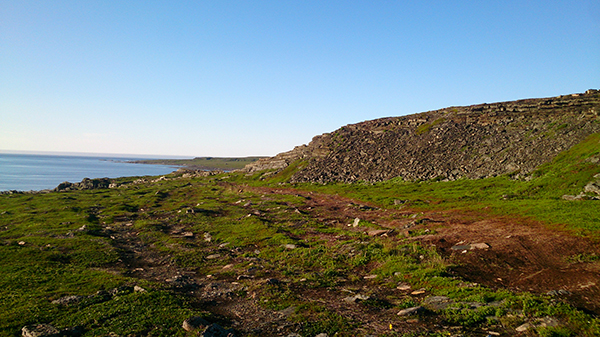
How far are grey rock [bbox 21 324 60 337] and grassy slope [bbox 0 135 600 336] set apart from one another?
0.51 meters

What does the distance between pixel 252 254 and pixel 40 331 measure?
1875cm

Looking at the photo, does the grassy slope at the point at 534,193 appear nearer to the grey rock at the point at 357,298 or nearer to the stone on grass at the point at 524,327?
the stone on grass at the point at 524,327

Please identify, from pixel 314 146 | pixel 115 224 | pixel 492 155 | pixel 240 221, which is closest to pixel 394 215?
pixel 240 221

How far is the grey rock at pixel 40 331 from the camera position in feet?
45.8

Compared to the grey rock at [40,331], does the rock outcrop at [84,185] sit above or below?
below

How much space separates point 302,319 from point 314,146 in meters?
115

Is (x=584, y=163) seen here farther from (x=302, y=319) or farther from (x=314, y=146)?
(x=314, y=146)

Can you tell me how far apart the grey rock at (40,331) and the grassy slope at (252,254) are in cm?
51

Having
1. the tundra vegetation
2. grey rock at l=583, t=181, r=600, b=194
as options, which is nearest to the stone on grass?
the tundra vegetation

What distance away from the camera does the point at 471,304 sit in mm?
14648

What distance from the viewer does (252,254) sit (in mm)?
31359

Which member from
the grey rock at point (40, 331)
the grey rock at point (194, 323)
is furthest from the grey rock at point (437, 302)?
the grey rock at point (40, 331)

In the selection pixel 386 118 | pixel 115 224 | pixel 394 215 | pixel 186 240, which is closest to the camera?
pixel 186 240

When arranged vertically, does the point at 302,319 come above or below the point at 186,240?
above
